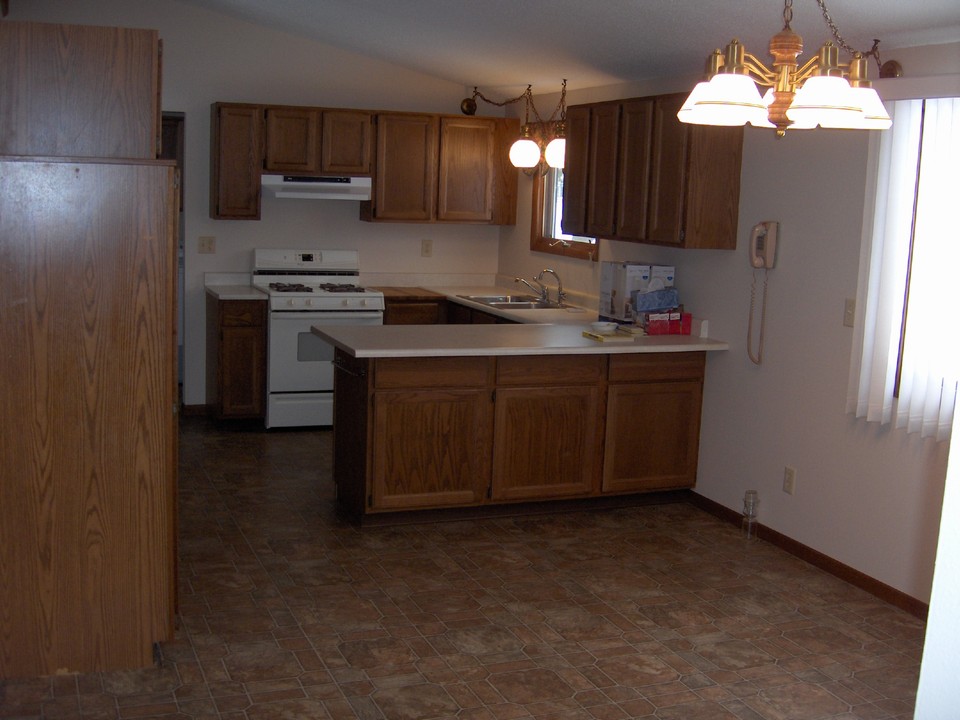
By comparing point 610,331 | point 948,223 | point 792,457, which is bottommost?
point 792,457

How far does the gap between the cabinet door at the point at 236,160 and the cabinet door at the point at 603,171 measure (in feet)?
7.28

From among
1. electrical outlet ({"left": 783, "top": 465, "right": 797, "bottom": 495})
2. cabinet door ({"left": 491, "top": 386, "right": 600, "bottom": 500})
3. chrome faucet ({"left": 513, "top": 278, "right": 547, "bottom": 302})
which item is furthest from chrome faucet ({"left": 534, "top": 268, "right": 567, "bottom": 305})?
electrical outlet ({"left": 783, "top": 465, "right": 797, "bottom": 495})

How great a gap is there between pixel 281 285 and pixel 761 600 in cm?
380

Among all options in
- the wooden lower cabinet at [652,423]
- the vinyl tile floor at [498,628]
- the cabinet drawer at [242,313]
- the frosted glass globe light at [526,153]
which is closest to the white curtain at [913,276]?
the vinyl tile floor at [498,628]

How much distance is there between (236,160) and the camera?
21.0 feet

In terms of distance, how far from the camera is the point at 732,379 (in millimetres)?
4910

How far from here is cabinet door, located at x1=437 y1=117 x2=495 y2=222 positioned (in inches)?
267

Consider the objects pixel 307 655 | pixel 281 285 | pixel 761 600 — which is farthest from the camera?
pixel 281 285

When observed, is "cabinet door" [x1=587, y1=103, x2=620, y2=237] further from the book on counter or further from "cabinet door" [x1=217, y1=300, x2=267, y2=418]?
"cabinet door" [x1=217, y1=300, x2=267, y2=418]

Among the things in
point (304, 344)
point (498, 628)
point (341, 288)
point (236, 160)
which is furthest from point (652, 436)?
point (236, 160)

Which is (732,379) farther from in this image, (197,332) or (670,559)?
(197,332)

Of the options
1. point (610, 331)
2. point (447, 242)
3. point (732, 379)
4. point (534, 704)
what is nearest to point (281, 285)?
point (447, 242)

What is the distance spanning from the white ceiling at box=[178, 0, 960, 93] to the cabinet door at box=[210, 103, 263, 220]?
631 millimetres

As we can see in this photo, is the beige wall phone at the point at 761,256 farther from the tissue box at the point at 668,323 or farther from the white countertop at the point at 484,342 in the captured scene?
the tissue box at the point at 668,323
